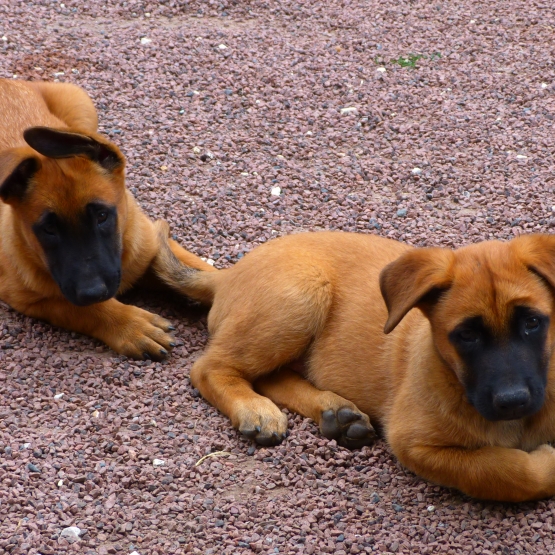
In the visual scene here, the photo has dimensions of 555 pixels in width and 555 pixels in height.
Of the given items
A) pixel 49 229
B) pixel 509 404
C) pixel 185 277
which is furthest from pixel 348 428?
pixel 49 229

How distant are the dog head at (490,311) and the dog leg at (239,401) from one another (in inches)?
47.8

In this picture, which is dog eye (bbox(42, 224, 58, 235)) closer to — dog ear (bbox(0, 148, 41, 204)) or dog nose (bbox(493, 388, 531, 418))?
dog ear (bbox(0, 148, 41, 204))

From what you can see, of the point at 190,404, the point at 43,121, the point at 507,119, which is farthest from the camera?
the point at 507,119

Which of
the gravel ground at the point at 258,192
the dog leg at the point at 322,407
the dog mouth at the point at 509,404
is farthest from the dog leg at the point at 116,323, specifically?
the dog mouth at the point at 509,404

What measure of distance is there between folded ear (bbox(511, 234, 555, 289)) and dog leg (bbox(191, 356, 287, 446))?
1791mm

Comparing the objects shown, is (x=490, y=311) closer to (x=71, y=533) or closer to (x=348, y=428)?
(x=348, y=428)

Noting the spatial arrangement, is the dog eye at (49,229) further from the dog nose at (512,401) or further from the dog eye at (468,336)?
the dog nose at (512,401)

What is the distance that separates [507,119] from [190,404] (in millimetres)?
4646

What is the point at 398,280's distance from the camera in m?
4.54

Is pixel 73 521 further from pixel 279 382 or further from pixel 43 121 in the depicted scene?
pixel 43 121

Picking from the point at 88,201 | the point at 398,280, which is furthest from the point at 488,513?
the point at 88,201

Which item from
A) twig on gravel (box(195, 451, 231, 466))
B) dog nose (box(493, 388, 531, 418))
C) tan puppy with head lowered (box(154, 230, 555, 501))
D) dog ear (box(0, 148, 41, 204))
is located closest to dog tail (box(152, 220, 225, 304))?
tan puppy with head lowered (box(154, 230, 555, 501))

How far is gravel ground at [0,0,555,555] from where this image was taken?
470cm

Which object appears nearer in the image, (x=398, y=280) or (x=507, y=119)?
(x=398, y=280)
